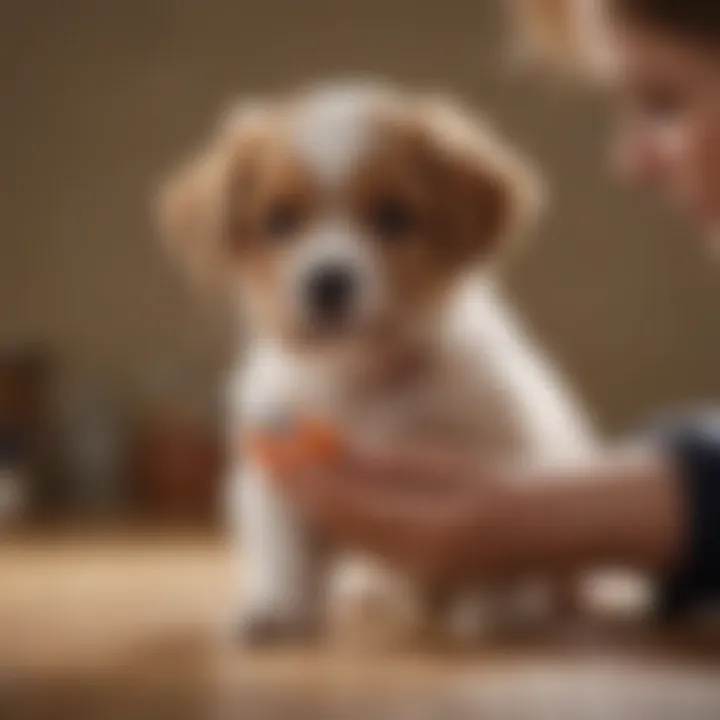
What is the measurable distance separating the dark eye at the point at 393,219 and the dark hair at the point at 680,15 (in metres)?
0.31

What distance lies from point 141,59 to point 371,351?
1.27 m

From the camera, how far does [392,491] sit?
1.23 metres

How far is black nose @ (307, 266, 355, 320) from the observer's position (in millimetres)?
1277

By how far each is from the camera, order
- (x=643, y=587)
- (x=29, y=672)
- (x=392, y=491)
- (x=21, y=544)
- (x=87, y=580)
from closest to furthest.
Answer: (x=29, y=672) → (x=392, y=491) → (x=643, y=587) → (x=87, y=580) → (x=21, y=544)

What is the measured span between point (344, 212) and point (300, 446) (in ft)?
0.61

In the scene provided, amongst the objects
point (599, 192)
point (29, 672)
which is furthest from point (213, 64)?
point (29, 672)

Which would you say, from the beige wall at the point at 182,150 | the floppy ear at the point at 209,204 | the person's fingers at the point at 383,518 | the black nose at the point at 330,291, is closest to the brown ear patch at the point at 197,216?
the floppy ear at the point at 209,204

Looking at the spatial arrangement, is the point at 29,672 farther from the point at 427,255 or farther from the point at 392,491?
the point at 427,255

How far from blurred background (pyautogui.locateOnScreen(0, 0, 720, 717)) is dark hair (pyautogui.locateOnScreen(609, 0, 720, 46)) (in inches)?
53.7

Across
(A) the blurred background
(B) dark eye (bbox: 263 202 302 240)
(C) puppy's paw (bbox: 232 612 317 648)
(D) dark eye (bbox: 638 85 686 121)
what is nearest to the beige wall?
(A) the blurred background

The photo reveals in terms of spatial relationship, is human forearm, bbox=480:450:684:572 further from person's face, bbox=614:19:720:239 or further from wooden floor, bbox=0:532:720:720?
person's face, bbox=614:19:720:239

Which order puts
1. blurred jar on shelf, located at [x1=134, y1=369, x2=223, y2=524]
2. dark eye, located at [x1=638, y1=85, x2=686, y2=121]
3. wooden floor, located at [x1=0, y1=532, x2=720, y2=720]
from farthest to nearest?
1. blurred jar on shelf, located at [x1=134, y1=369, x2=223, y2=524]
2. dark eye, located at [x1=638, y1=85, x2=686, y2=121]
3. wooden floor, located at [x1=0, y1=532, x2=720, y2=720]

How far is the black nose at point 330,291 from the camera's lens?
1.28 m

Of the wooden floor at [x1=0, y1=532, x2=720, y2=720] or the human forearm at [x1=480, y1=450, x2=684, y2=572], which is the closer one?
the wooden floor at [x1=0, y1=532, x2=720, y2=720]
